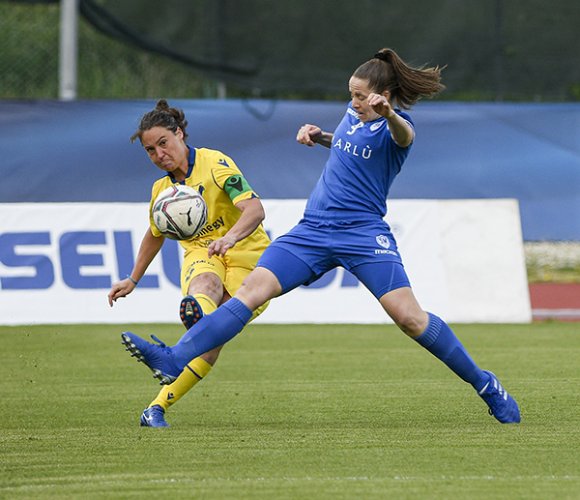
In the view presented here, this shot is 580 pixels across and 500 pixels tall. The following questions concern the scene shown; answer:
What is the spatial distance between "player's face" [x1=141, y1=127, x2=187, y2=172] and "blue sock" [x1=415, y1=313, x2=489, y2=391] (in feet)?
5.55

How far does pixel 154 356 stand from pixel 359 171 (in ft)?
5.05

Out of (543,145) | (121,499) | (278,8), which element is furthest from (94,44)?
(121,499)

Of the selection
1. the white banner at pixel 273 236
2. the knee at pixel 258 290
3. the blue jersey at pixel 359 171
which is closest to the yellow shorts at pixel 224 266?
the knee at pixel 258 290

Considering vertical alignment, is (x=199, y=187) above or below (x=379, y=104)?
below

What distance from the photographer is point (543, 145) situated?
1631 cm

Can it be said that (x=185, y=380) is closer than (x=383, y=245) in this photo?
No

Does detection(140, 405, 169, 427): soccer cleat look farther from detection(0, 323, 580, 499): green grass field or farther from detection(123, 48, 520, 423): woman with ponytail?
detection(123, 48, 520, 423): woman with ponytail

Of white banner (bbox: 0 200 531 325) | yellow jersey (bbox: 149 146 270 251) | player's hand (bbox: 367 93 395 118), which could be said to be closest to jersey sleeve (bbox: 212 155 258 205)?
yellow jersey (bbox: 149 146 270 251)

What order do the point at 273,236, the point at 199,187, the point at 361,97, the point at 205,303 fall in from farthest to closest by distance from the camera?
1. the point at 273,236
2. the point at 199,187
3. the point at 205,303
4. the point at 361,97

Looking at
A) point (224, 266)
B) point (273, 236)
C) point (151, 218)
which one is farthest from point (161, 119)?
point (273, 236)

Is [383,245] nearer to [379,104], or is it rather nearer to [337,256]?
[337,256]

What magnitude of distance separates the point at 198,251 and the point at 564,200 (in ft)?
33.1

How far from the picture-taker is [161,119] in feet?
22.3

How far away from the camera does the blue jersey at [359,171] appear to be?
6.50m
